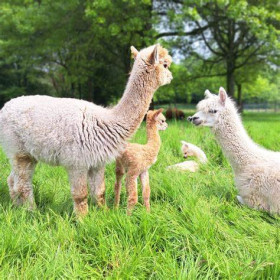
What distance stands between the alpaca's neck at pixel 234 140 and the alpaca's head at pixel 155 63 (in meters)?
0.89

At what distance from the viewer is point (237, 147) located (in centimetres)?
347

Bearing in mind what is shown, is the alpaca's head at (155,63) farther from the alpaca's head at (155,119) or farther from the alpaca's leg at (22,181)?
the alpaca's leg at (22,181)

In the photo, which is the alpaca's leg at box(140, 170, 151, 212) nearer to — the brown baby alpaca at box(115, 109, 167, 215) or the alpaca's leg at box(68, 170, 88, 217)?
the brown baby alpaca at box(115, 109, 167, 215)

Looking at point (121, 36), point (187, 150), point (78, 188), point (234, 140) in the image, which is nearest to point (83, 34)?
point (121, 36)

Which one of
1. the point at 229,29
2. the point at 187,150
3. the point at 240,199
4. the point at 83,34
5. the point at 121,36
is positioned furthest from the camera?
the point at 229,29

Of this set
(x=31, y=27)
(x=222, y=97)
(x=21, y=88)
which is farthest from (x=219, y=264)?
(x=21, y=88)

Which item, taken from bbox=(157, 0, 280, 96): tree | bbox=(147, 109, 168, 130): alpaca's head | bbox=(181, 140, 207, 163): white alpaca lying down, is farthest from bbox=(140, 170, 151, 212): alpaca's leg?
bbox=(157, 0, 280, 96): tree

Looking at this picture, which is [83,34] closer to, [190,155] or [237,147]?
[190,155]

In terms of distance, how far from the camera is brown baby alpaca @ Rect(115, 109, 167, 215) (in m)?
3.11

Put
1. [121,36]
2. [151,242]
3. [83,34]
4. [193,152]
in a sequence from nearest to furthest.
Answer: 1. [151,242]
2. [193,152]
3. [121,36]
4. [83,34]

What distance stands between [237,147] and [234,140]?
84 mm

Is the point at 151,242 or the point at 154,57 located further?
the point at 154,57

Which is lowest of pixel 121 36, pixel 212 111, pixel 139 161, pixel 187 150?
pixel 187 150

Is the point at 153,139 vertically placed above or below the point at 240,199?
above
